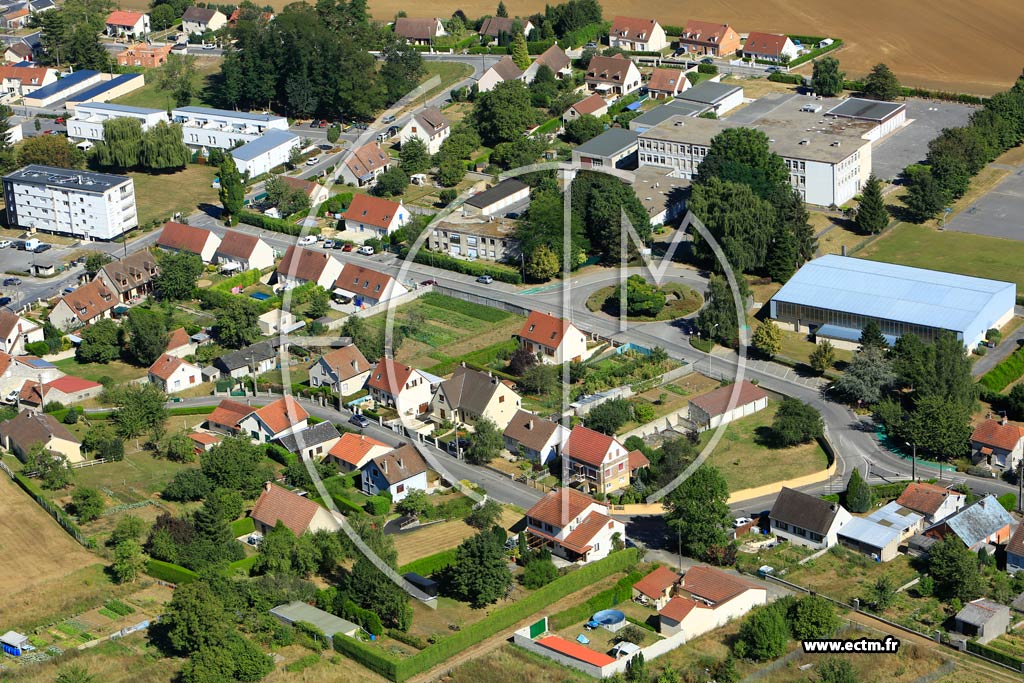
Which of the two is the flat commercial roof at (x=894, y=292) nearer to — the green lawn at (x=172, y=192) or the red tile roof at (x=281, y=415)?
the red tile roof at (x=281, y=415)

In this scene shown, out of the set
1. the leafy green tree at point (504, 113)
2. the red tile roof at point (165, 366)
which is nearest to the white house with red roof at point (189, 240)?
the red tile roof at point (165, 366)

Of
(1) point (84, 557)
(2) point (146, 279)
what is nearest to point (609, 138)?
(2) point (146, 279)

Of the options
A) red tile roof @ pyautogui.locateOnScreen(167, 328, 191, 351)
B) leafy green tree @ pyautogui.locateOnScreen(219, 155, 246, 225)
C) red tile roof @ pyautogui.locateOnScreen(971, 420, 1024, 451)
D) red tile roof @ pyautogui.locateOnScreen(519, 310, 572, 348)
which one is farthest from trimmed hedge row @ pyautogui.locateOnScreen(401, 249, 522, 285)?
red tile roof @ pyautogui.locateOnScreen(971, 420, 1024, 451)

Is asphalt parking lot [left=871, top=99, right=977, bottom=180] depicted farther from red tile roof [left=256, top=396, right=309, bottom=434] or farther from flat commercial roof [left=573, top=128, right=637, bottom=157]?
red tile roof [left=256, top=396, right=309, bottom=434]

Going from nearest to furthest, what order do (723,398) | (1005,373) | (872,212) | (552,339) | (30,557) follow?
(30,557) < (723,398) < (1005,373) < (552,339) < (872,212)

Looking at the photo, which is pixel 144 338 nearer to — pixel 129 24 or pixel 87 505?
pixel 87 505

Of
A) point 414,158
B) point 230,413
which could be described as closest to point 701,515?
point 230,413
